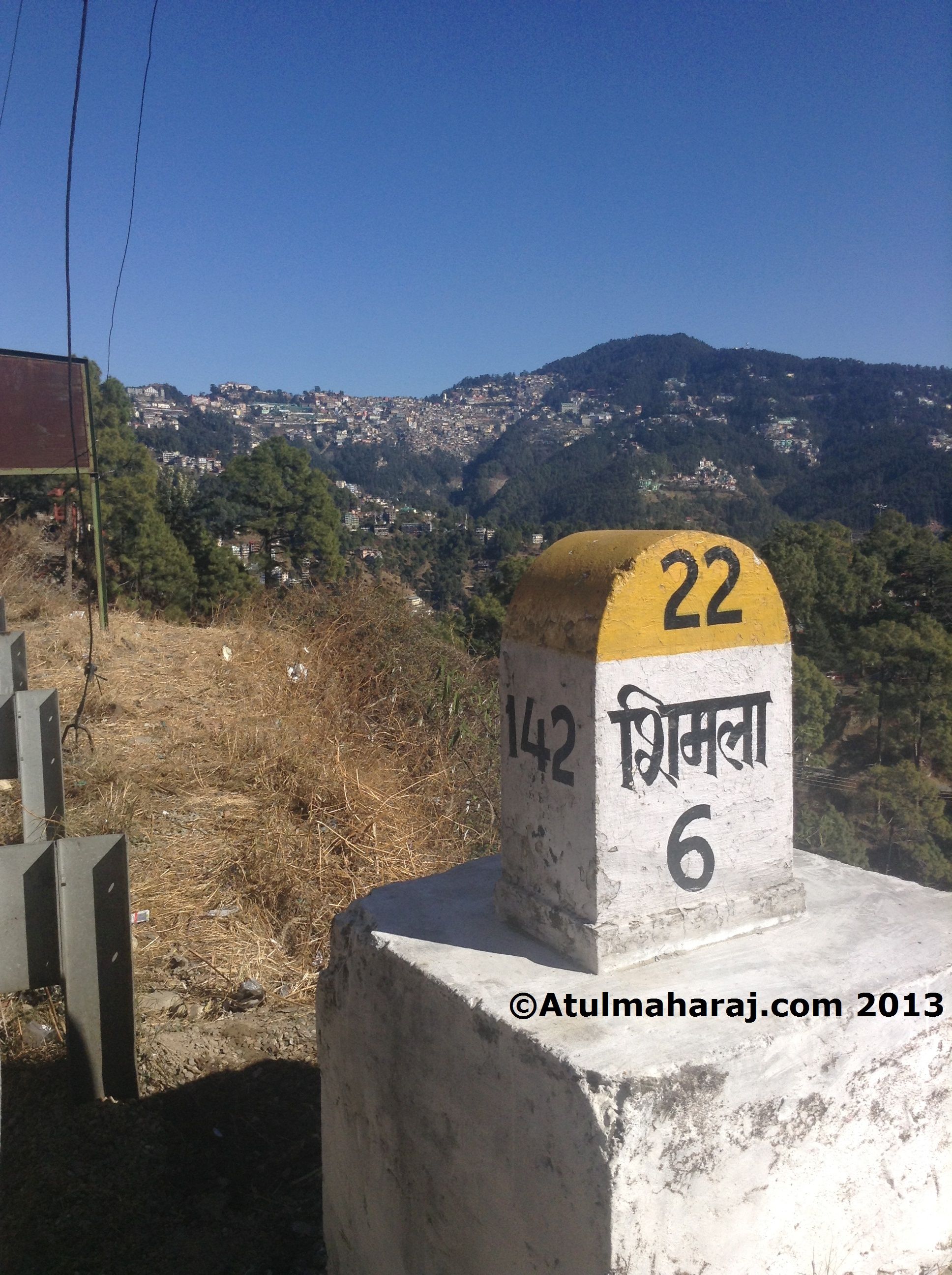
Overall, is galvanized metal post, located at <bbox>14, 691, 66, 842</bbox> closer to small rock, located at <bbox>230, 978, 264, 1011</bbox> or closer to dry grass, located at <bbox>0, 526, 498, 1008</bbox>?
dry grass, located at <bbox>0, 526, 498, 1008</bbox>

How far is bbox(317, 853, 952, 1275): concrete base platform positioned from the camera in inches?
55.2

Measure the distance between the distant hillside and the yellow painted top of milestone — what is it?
40.6ft

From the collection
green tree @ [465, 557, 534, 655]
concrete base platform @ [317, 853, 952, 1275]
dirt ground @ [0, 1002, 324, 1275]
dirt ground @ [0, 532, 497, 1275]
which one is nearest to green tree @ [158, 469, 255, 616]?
green tree @ [465, 557, 534, 655]

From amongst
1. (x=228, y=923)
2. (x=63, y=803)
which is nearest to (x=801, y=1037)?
(x=228, y=923)

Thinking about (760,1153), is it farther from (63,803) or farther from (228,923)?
(63,803)

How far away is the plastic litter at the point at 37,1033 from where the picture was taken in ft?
9.83

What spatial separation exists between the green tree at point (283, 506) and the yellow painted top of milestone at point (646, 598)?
461 inches

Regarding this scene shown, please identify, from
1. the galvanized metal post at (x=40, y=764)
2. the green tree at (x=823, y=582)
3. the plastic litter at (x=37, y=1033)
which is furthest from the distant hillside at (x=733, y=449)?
the plastic litter at (x=37, y=1033)

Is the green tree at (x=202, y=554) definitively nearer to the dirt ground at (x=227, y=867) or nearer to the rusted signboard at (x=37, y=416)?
the rusted signboard at (x=37, y=416)

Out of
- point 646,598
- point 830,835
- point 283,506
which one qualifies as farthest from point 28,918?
point 830,835

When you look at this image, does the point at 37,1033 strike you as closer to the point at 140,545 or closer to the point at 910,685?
the point at 140,545

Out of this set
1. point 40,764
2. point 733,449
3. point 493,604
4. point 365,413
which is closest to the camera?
point 40,764

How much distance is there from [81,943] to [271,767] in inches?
94.2

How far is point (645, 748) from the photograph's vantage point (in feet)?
5.60
